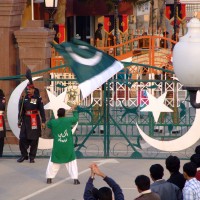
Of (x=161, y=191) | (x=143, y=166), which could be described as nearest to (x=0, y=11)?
(x=143, y=166)

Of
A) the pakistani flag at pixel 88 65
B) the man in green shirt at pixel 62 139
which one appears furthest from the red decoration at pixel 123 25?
the pakistani flag at pixel 88 65

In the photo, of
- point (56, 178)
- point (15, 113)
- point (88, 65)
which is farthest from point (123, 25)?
point (88, 65)

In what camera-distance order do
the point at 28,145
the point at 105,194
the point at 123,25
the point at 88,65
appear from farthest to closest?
the point at 123,25
the point at 28,145
the point at 88,65
the point at 105,194

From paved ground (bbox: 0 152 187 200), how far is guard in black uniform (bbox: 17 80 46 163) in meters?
0.47

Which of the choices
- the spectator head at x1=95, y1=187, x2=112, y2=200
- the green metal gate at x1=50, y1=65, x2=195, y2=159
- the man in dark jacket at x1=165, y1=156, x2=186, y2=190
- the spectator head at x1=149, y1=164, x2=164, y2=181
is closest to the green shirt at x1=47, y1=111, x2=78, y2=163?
the green metal gate at x1=50, y1=65, x2=195, y2=159

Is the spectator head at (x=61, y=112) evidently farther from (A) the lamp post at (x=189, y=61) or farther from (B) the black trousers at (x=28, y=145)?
(A) the lamp post at (x=189, y=61)

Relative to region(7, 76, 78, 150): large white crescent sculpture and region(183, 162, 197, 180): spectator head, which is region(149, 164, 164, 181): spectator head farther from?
region(7, 76, 78, 150): large white crescent sculpture

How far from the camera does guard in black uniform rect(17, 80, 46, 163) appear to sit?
2014 cm

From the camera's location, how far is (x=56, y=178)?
1902cm

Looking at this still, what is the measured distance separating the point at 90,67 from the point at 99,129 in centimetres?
864

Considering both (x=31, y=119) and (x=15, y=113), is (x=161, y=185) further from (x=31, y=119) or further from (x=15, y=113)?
(x=15, y=113)

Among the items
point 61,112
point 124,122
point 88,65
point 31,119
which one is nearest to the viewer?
point 88,65

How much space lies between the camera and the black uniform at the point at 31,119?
20.2 metres

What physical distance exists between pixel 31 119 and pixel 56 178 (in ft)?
5.58
